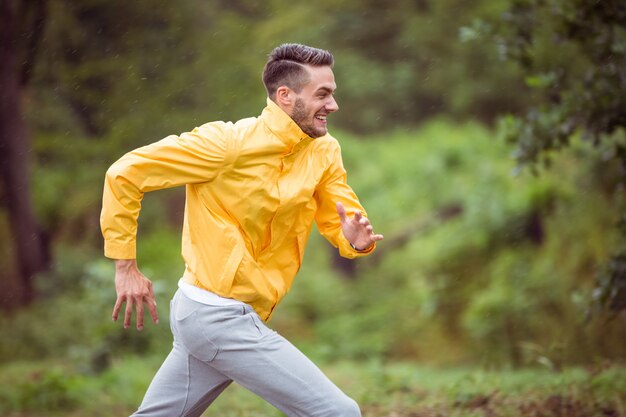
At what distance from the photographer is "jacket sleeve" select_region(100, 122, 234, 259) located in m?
3.60

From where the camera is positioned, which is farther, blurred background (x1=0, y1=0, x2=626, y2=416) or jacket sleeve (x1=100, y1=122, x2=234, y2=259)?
blurred background (x1=0, y1=0, x2=626, y2=416)

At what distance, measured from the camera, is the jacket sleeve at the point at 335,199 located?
3.98 meters

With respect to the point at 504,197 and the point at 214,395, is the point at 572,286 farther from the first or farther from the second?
the point at 214,395

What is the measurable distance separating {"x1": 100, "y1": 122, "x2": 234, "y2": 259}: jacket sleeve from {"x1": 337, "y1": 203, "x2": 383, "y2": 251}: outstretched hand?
1.87 feet

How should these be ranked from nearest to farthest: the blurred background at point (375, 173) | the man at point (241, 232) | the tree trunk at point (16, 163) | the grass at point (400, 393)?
1. the man at point (241, 232)
2. the grass at point (400, 393)
3. the blurred background at point (375, 173)
4. the tree trunk at point (16, 163)

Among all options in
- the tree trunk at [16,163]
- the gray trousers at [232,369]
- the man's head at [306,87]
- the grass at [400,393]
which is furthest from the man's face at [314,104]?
the tree trunk at [16,163]

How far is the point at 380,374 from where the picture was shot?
7930 millimetres

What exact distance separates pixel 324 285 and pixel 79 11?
6.44 meters

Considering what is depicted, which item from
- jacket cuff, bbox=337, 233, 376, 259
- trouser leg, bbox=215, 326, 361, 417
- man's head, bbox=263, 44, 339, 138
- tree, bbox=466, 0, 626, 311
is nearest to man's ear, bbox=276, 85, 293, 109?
man's head, bbox=263, 44, 339, 138

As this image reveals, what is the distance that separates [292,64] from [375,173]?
1505 cm

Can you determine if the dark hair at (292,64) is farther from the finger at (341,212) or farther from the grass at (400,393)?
the grass at (400,393)

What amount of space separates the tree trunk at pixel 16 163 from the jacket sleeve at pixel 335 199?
35.9 feet

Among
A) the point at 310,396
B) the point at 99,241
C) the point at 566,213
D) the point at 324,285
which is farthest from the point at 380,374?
the point at 99,241

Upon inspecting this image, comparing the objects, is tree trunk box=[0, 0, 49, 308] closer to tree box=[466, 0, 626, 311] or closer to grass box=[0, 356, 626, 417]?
grass box=[0, 356, 626, 417]
